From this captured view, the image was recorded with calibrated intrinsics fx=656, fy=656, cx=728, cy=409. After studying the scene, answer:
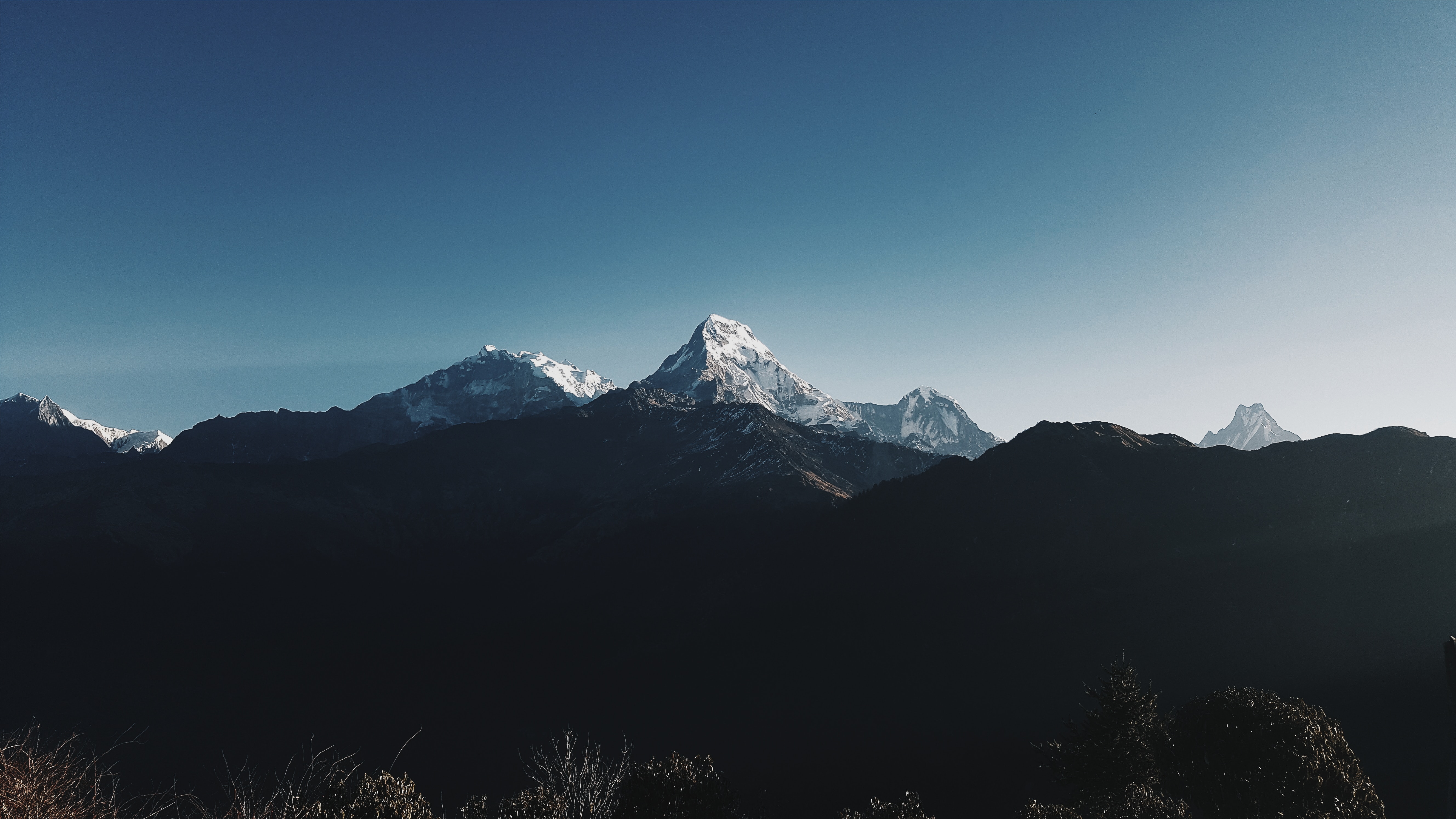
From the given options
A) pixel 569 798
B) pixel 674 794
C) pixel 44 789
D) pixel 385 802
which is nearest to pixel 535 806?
pixel 569 798

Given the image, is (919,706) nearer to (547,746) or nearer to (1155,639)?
(1155,639)

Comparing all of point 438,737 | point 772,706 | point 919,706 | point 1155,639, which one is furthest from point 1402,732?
point 438,737

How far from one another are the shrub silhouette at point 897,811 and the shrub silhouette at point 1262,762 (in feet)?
75.7

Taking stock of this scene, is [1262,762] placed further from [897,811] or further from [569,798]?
[569,798]

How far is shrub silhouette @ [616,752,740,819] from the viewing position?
5462 centimetres

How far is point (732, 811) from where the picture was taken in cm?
5772

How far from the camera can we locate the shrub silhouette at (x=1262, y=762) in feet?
154

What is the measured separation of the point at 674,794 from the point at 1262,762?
47118 millimetres

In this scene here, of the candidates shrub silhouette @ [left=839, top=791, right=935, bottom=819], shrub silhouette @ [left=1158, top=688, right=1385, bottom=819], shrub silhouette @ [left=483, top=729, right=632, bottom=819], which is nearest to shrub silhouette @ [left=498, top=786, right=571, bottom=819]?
shrub silhouette @ [left=483, top=729, right=632, bottom=819]

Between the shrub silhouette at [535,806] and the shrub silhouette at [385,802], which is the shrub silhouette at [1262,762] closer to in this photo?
the shrub silhouette at [535,806]

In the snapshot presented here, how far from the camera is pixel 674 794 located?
5534 centimetres

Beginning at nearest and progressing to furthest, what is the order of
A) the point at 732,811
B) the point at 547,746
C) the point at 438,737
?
the point at 732,811 → the point at 547,746 → the point at 438,737

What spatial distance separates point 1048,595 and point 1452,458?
339ft

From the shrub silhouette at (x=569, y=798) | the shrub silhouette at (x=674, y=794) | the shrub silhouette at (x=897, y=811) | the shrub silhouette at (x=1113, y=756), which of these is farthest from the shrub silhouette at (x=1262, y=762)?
the shrub silhouette at (x=569, y=798)
